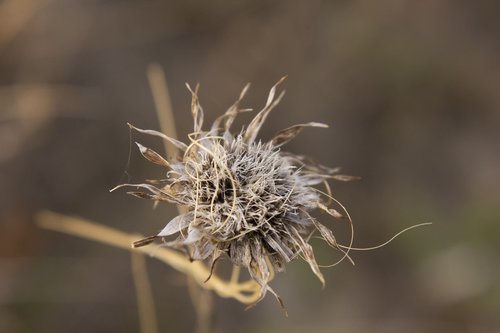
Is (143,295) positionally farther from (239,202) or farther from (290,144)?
(239,202)

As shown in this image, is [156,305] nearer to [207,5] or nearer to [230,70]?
[230,70]

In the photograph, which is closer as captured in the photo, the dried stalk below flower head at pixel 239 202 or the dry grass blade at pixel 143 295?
the dried stalk below flower head at pixel 239 202

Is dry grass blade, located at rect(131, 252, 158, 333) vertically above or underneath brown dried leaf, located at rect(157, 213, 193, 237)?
underneath

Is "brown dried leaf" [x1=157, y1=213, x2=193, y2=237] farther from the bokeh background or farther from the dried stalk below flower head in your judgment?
the bokeh background

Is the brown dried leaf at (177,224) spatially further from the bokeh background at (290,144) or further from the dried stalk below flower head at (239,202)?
the bokeh background at (290,144)

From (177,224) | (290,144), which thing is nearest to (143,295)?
(290,144)

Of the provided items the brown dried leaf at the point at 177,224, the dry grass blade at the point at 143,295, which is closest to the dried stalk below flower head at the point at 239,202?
the brown dried leaf at the point at 177,224

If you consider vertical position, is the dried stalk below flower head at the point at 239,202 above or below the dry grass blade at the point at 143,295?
above

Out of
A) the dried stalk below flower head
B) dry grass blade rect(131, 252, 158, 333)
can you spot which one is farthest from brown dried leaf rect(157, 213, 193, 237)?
dry grass blade rect(131, 252, 158, 333)
